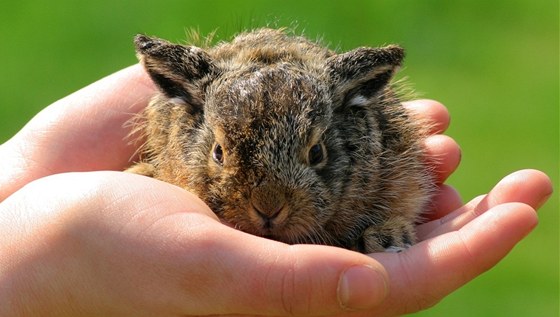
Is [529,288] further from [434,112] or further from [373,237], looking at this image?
[373,237]

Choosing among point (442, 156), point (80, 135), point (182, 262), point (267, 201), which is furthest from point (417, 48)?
point (182, 262)

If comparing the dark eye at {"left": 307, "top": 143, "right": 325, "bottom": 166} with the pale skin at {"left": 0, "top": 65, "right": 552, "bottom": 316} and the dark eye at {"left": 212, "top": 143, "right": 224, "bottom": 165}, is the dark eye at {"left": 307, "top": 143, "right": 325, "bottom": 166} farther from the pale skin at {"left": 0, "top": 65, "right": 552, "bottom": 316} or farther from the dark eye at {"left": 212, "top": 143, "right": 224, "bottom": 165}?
the pale skin at {"left": 0, "top": 65, "right": 552, "bottom": 316}

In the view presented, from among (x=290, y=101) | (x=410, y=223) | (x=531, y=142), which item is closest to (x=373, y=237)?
(x=410, y=223)

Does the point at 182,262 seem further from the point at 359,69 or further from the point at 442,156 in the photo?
the point at 442,156

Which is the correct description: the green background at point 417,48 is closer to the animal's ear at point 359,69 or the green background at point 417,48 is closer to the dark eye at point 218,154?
the animal's ear at point 359,69

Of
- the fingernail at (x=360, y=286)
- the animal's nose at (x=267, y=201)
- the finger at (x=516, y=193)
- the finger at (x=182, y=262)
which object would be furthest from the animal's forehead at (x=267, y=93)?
the fingernail at (x=360, y=286)
